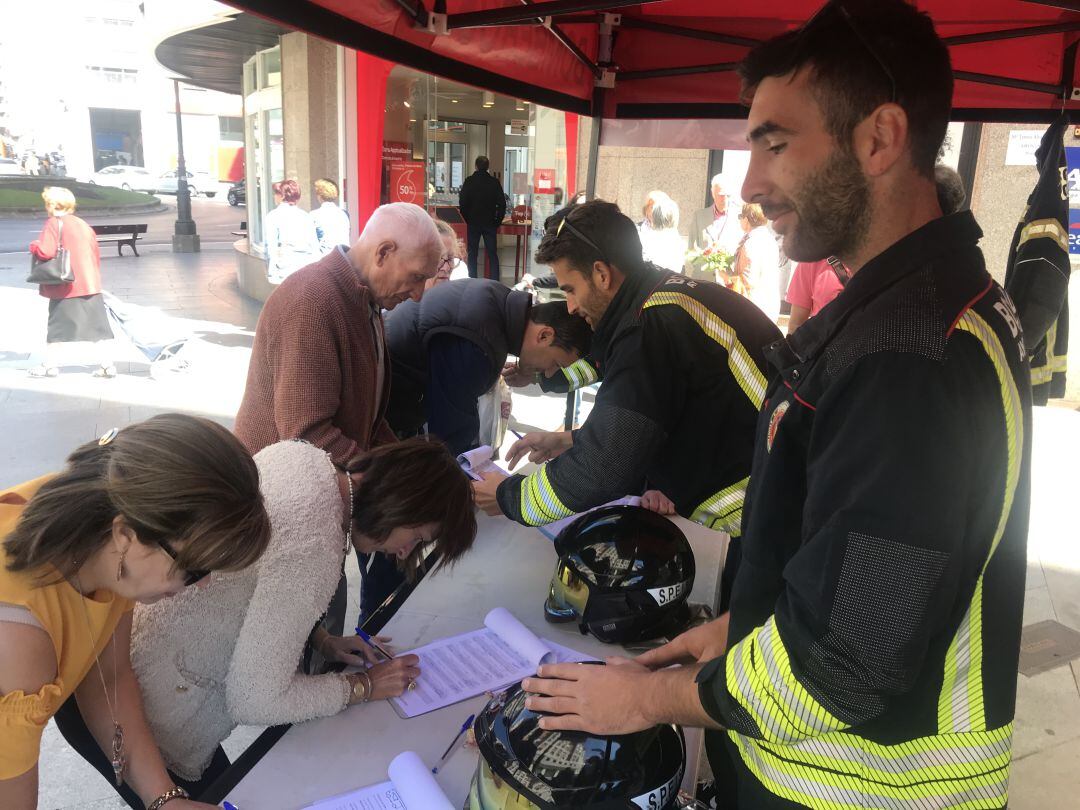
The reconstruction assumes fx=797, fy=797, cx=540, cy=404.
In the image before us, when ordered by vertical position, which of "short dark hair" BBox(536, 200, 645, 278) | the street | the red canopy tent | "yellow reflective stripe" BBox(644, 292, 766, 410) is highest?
the red canopy tent

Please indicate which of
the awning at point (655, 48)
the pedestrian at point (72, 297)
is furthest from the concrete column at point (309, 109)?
the awning at point (655, 48)

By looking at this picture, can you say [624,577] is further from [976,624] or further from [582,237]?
[976,624]

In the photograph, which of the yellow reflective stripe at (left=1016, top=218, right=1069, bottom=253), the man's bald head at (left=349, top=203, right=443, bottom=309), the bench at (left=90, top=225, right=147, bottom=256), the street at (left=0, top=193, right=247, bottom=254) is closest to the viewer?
the man's bald head at (left=349, top=203, right=443, bottom=309)

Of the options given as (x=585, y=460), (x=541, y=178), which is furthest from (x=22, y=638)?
(x=541, y=178)

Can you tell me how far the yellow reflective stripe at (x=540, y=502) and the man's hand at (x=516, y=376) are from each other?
3.98ft

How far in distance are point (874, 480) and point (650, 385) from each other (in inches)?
40.0

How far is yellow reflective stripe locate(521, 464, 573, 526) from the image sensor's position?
198 cm

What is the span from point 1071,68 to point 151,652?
14.0ft

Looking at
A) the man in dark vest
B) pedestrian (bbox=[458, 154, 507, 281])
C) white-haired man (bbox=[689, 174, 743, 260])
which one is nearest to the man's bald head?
the man in dark vest

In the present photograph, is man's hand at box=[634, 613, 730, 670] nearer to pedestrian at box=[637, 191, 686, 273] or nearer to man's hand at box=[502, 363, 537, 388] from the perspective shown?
man's hand at box=[502, 363, 537, 388]

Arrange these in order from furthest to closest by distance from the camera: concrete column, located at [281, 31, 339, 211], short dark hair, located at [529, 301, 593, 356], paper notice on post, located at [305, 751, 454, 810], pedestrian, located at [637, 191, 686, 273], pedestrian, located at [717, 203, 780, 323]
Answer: concrete column, located at [281, 31, 339, 211] < pedestrian, located at [637, 191, 686, 273] < pedestrian, located at [717, 203, 780, 323] < short dark hair, located at [529, 301, 593, 356] < paper notice on post, located at [305, 751, 454, 810]

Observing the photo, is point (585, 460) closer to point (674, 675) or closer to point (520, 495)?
point (520, 495)

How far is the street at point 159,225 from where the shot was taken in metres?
18.2

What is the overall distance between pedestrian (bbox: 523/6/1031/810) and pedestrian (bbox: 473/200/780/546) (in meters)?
0.73
